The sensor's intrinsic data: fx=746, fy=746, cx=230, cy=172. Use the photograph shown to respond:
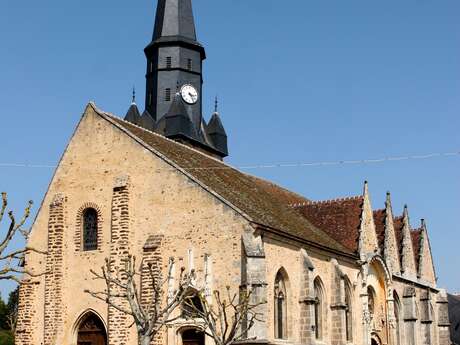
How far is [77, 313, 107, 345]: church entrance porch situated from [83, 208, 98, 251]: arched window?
8.00 feet

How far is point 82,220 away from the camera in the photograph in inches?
1056

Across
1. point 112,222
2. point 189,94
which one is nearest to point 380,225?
point 112,222

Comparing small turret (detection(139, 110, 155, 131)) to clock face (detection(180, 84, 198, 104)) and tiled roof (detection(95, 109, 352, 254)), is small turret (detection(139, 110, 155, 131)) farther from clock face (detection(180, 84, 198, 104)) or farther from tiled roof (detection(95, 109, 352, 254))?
tiled roof (detection(95, 109, 352, 254))

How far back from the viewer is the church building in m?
24.2

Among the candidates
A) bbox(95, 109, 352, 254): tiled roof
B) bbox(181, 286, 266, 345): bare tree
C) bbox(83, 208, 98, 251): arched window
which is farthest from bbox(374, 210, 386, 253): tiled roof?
bbox(83, 208, 98, 251): arched window

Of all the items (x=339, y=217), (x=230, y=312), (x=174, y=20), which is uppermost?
(x=174, y=20)

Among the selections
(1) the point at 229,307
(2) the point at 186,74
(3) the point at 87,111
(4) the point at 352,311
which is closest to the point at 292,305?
(1) the point at 229,307

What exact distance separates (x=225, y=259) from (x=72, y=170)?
290 inches

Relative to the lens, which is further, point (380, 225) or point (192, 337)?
point (380, 225)

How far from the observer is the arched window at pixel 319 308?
91.3ft

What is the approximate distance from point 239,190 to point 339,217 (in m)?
5.99

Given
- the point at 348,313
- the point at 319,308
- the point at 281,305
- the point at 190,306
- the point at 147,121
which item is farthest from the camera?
the point at 147,121

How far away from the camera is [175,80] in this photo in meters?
44.5

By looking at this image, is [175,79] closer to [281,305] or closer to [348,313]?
[348,313]
